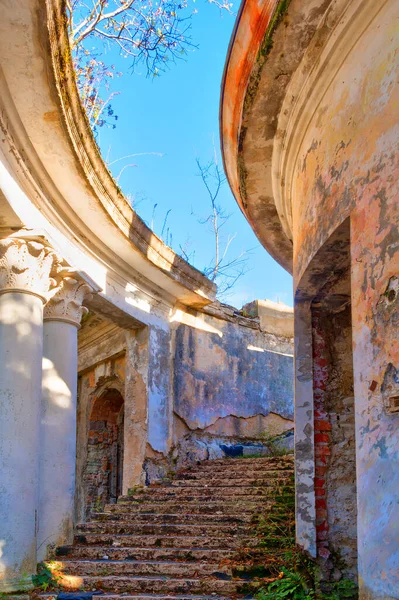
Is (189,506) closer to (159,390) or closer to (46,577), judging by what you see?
(46,577)

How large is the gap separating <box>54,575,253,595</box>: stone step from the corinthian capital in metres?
2.98

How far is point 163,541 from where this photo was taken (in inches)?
276

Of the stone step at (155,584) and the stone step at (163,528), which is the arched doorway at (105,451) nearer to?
the stone step at (163,528)

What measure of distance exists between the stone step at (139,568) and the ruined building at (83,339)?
23.8 inches

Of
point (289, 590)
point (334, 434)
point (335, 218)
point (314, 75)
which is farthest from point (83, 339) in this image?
point (335, 218)

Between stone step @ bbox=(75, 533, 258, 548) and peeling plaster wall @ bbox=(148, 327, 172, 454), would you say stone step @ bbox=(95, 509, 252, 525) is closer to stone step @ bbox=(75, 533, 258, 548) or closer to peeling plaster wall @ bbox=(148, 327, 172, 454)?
stone step @ bbox=(75, 533, 258, 548)

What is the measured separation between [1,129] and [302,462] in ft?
13.3

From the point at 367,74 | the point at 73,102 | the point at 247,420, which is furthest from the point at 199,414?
the point at 367,74

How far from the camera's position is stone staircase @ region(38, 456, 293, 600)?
5.83 m

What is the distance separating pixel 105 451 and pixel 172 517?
16.2ft

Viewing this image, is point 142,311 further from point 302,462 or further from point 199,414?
point 302,462

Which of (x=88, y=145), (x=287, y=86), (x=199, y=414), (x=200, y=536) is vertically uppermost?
(x=88, y=145)

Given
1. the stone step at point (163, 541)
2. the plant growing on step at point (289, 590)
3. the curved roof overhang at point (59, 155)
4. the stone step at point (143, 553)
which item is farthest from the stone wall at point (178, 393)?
the plant growing on step at point (289, 590)

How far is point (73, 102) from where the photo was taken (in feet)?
20.6
